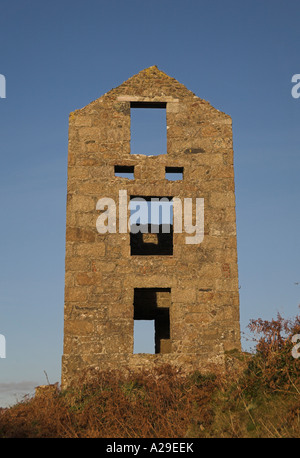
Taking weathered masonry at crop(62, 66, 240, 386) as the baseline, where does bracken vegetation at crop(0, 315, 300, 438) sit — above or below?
below

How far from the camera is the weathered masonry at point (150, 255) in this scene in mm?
12922

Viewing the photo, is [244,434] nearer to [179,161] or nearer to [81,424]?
[81,424]

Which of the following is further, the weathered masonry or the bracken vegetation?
the weathered masonry

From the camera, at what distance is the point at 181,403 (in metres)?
11.4

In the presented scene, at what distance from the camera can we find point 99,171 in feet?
45.7

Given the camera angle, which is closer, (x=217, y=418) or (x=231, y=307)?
(x=217, y=418)

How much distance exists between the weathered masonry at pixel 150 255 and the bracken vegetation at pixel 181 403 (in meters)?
0.56

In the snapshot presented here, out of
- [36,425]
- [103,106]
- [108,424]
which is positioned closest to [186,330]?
[108,424]

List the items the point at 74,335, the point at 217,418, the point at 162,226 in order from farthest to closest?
the point at 162,226 < the point at 74,335 < the point at 217,418

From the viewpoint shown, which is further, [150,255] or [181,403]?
[150,255]

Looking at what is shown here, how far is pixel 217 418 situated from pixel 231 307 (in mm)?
3338

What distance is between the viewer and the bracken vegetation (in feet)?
33.2

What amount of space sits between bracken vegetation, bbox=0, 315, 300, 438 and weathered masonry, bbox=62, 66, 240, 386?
0.56 m

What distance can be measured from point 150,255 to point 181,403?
387cm
